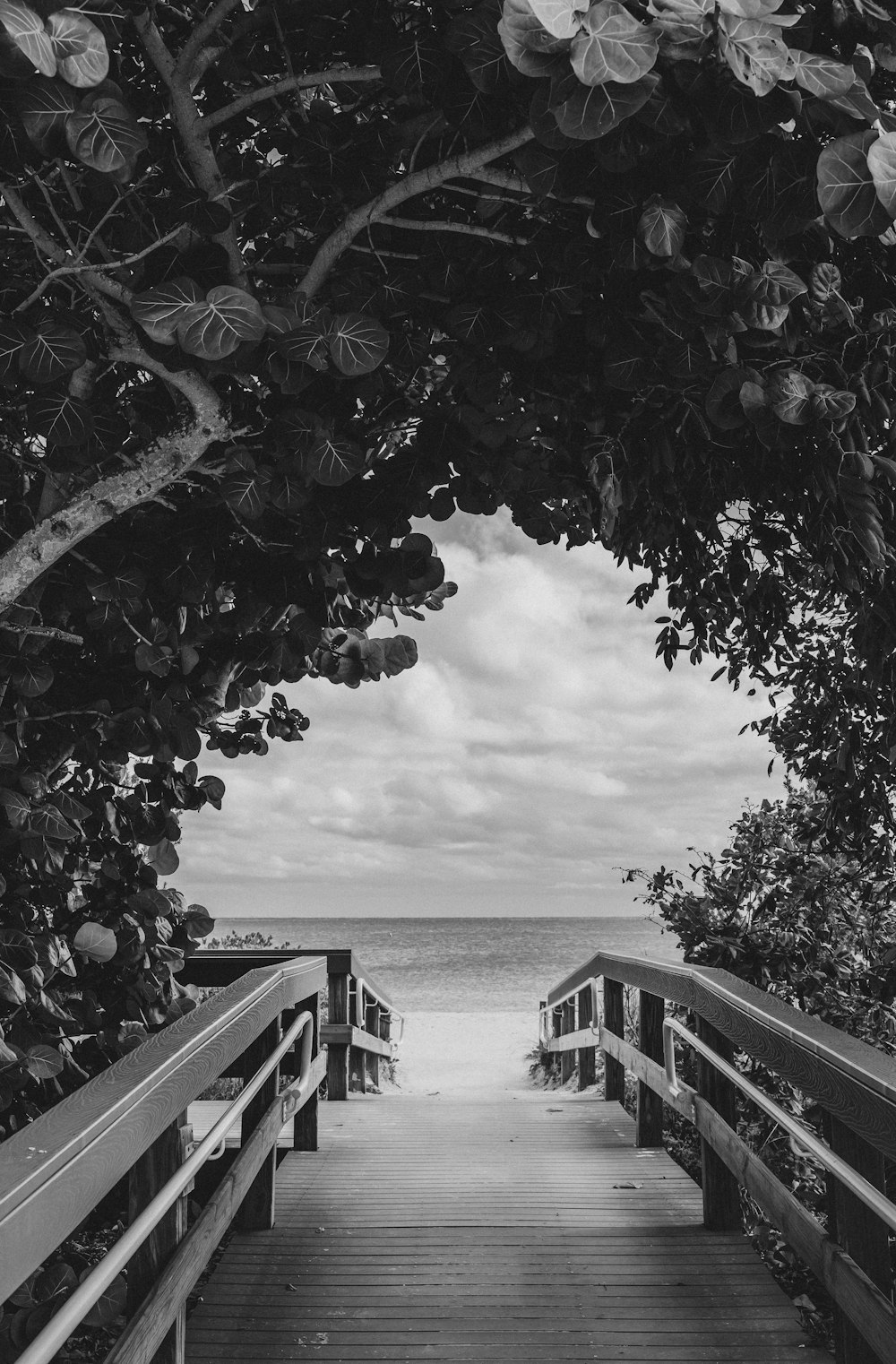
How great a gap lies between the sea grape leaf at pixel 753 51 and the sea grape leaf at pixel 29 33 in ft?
2.83

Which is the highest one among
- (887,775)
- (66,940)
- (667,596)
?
(667,596)

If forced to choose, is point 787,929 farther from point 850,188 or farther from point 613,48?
point 613,48

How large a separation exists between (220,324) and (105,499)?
2.00ft

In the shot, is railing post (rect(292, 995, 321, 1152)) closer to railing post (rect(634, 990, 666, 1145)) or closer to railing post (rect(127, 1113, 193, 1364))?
railing post (rect(634, 990, 666, 1145))

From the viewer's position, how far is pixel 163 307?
1.76m

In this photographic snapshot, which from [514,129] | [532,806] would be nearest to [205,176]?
[514,129]

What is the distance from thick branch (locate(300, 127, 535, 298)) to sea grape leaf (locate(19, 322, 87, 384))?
464 millimetres

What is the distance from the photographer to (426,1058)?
13.9 metres

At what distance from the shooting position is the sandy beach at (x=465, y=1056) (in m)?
10.7

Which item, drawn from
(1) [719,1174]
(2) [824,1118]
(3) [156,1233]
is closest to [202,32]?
(3) [156,1233]

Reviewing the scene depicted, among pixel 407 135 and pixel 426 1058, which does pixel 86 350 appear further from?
pixel 426 1058

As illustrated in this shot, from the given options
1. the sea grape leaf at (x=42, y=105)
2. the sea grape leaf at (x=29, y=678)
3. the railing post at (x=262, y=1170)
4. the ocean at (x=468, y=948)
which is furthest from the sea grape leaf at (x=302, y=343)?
the ocean at (x=468, y=948)

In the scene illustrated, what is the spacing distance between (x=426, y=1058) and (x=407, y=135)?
13685mm

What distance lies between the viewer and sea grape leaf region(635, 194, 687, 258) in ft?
5.24
